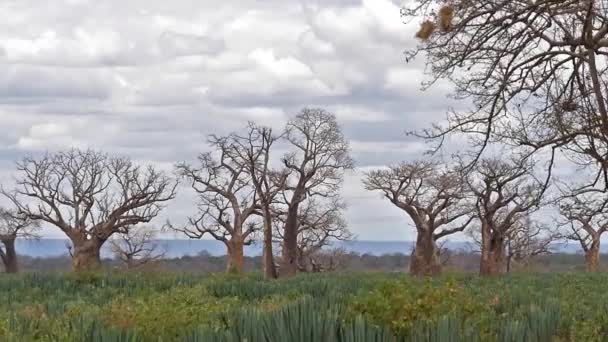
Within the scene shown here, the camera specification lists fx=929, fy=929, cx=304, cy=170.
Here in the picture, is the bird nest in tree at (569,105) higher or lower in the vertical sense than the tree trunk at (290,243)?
higher

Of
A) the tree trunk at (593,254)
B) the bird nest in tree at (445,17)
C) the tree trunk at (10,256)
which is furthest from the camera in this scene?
the tree trunk at (10,256)

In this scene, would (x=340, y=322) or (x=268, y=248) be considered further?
(x=268, y=248)

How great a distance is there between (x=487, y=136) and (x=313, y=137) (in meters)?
33.2

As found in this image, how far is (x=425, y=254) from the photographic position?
164 ft

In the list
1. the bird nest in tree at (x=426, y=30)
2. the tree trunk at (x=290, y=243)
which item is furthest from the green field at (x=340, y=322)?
the tree trunk at (x=290, y=243)

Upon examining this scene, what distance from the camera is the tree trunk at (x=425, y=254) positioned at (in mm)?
49469

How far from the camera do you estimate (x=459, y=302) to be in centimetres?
973

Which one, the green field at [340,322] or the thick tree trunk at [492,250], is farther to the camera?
the thick tree trunk at [492,250]

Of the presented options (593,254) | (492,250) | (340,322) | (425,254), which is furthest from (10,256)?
(340,322)

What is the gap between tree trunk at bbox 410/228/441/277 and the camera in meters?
49.5

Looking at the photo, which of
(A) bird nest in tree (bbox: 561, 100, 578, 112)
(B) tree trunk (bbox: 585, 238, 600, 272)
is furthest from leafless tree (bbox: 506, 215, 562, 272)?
(A) bird nest in tree (bbox: 561, 100, 578, 112)

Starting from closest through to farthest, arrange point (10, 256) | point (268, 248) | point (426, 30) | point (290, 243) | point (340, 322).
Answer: point (340, 322), point (426, 30), point (268, 248), point (290, 243), point (10, 256)

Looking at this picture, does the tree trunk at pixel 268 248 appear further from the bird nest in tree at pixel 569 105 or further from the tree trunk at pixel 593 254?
the bird nest in tree at pixel 569 105

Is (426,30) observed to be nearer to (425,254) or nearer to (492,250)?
(425,254)
